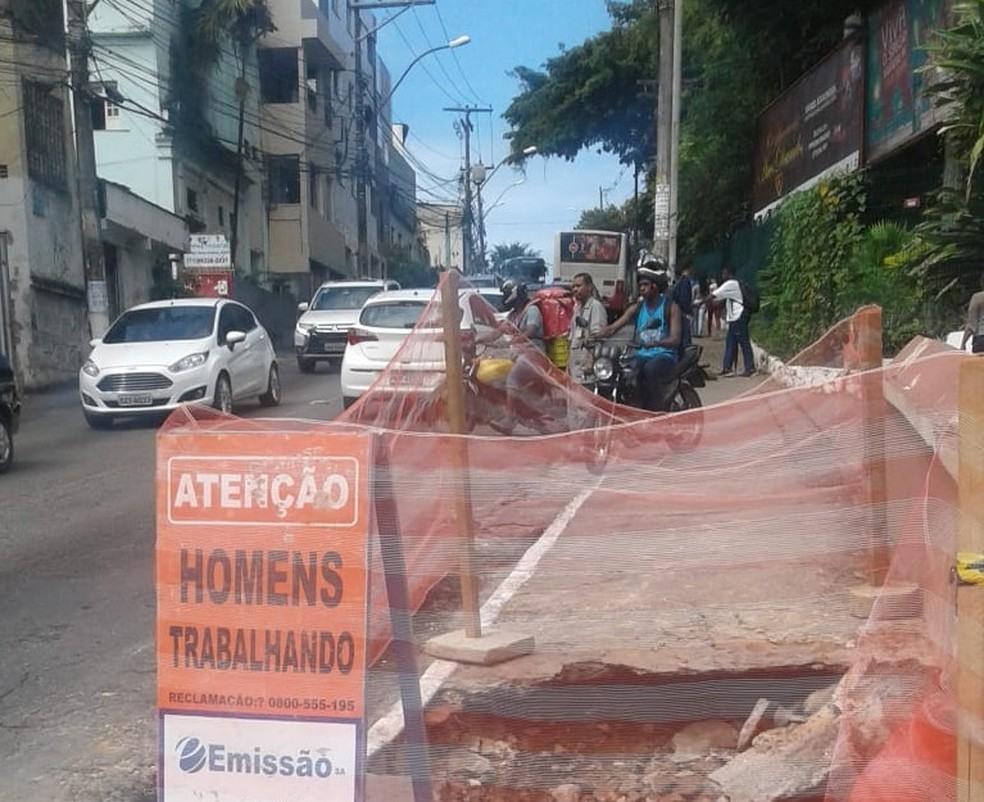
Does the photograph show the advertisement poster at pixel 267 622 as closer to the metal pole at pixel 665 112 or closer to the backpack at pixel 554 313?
the backpack at pixel 554 313

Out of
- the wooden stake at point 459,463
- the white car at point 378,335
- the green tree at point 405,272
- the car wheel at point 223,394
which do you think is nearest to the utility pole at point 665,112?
the white car at point 378,335

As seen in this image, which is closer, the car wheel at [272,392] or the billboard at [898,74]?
the billboard at [898,74]

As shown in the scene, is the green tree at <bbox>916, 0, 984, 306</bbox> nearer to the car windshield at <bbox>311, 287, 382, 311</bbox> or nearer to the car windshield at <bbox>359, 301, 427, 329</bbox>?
the car windshield at <bbox>359, 301, 427, 329</bbox>

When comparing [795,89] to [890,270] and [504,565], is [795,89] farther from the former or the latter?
[504,565]

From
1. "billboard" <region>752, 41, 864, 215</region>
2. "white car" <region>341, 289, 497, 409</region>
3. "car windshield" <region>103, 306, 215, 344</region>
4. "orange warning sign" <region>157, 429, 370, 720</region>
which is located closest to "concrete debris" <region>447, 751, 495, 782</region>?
"orange warning sign" <region>157, 429, 370, 720</region>

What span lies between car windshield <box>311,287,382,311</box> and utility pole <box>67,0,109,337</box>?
17.0ft

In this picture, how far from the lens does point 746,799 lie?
10.9 ft

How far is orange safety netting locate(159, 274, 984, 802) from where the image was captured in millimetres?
3186

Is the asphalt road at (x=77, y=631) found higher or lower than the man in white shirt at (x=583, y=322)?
lower

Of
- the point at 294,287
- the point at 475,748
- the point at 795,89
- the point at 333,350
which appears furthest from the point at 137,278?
the point at 475,748

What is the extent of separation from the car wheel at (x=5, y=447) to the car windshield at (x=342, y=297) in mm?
Answer: 13098

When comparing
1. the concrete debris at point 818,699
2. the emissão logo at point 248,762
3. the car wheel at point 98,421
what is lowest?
the car wheel at point 98,421

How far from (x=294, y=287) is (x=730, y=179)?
17.7 m

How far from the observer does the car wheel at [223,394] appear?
1430cm
